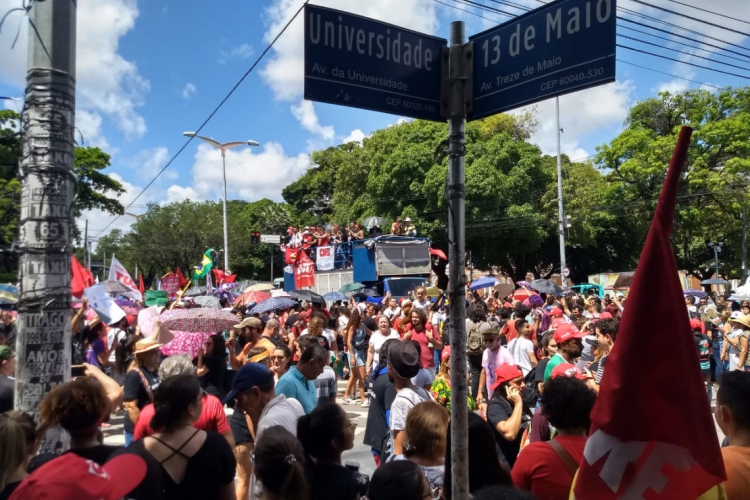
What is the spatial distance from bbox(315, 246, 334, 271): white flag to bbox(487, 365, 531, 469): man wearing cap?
2296cm

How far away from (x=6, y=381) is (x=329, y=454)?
2747mm

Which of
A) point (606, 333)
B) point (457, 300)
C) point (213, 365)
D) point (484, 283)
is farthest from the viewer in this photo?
point (484, 283)

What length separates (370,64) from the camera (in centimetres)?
283

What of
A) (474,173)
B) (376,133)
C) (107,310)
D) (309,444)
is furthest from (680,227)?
(309,444)

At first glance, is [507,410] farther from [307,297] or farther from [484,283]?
[484,283]

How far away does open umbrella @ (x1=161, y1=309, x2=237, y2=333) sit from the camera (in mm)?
7836

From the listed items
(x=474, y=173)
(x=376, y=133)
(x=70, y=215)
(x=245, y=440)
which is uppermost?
(x=376, y=133)

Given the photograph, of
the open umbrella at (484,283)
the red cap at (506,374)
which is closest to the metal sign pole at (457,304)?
the red cap at (506,374)


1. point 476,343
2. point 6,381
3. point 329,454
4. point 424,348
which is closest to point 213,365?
point 6,381

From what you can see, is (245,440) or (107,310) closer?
(245,440)

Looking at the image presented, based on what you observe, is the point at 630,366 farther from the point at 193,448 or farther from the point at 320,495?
the point at 193,448

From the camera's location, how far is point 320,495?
3252mm

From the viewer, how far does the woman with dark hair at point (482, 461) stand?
3078 mm

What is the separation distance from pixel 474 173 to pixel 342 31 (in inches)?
1394
